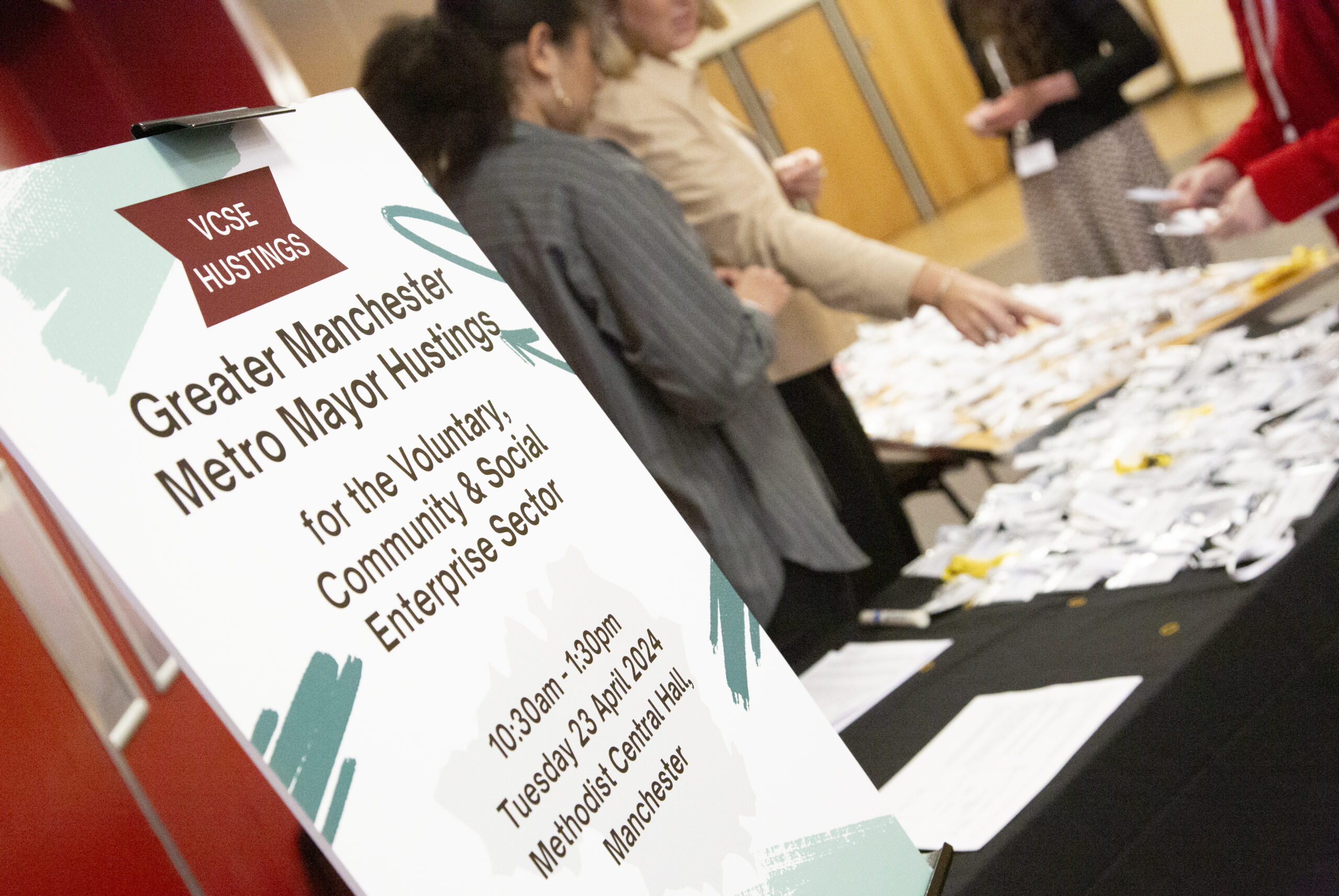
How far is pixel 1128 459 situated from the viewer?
168 cm

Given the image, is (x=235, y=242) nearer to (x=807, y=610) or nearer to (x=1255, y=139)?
(x=807, y=610)

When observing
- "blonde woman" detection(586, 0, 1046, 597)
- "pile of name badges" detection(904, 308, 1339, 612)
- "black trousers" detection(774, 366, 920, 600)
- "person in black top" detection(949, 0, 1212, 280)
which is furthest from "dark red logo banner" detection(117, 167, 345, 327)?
"person in black top" detection(949, 0, 1212, 280)

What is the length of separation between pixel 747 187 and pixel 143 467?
1667mm

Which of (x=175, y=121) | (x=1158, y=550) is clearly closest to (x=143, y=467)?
(x=175, y=121)

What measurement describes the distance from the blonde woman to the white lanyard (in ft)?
2.29

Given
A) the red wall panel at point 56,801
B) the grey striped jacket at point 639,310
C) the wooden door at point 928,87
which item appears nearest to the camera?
the red wall panel at point 56,801

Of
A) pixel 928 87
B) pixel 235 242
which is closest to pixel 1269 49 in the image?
pixel 235 242

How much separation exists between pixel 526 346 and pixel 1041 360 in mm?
1950

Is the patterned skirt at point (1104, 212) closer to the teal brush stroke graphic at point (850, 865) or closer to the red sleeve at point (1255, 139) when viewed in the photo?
the red sleeve at point (1255, 139)

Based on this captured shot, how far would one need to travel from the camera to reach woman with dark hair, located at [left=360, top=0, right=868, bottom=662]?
157 centimetres

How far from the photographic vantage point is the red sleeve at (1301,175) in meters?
1.74

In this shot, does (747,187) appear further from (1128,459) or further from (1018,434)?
(1128,459)

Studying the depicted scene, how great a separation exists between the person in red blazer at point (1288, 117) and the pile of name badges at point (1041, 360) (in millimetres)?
337

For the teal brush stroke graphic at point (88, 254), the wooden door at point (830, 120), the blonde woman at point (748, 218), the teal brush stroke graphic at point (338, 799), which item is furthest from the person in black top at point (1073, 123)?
the wooden door at point (830, 120)
